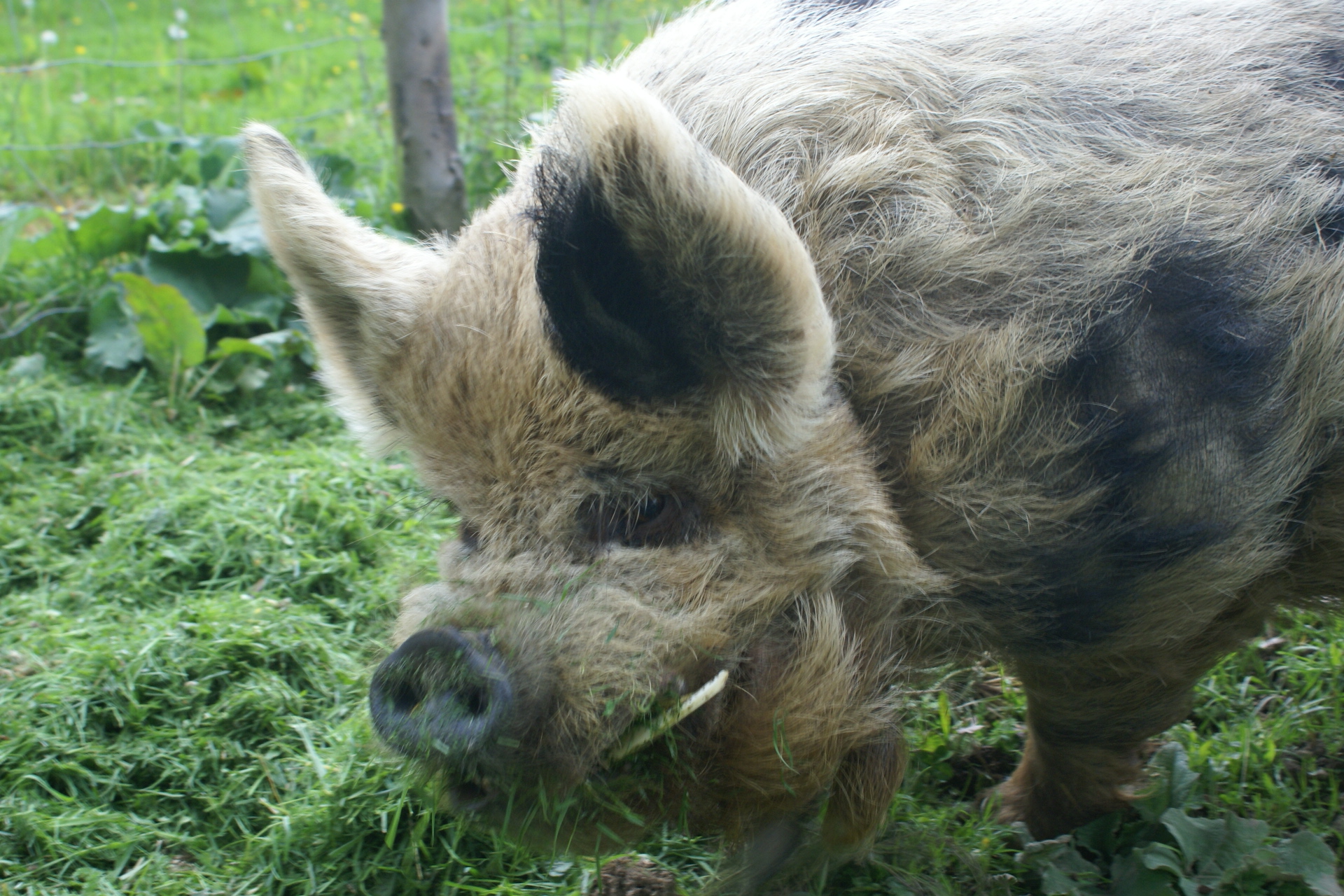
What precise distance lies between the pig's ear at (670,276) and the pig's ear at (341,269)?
58cm

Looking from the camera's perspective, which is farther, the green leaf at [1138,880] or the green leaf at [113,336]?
the green leaf at [113,336]

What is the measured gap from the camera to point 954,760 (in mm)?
3488

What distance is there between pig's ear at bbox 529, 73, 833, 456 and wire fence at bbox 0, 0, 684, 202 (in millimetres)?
3883

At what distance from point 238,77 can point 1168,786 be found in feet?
30.5

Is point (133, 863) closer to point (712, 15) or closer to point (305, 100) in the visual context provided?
point (712, 15)

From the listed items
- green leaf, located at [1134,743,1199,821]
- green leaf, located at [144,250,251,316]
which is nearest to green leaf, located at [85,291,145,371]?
green leaf, located at [144,250,251,316]

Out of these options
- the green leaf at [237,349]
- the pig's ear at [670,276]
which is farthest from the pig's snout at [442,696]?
the green leaf at [237,349]

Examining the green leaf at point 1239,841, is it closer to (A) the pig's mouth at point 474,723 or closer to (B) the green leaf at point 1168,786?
(B) the green leaf at point 1168,786

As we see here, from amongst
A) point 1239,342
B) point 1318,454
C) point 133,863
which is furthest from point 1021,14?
point 133,863

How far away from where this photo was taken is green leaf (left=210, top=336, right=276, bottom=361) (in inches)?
207

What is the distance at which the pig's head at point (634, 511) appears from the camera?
6.86ft

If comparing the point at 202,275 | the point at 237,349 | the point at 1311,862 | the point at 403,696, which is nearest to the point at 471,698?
the point at 403,696

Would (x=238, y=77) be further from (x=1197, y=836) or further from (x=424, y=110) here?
(x=1197, y=836)

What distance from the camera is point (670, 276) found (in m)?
2.09
